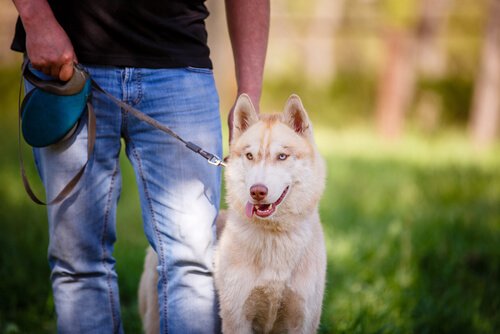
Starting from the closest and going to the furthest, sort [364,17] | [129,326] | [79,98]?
[79,98] → [129,326] → [364,17]

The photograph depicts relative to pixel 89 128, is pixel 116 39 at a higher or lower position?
higher

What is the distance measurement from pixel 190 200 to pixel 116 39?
2.54 feet

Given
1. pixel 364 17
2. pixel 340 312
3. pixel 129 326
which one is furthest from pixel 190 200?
pixel 364 17

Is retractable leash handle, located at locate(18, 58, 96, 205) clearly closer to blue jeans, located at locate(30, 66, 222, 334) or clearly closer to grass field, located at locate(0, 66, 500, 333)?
blue jeans, located at locate(30, 66, 222, 334)


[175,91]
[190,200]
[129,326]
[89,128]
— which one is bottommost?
[129,326]

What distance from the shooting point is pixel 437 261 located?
5020 millimetres

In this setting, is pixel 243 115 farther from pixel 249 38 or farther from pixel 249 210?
pixel 249 210

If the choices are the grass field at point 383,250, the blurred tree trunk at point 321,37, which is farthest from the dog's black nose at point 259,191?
the blurred tree trunk at point 321,37

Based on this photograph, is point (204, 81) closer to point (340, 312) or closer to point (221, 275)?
point (221, 275)

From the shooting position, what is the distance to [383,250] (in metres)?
5.17

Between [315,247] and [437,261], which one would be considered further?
[437,261]

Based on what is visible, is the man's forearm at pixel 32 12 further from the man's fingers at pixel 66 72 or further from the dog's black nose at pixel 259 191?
the dog's black nose at pixel 259 191

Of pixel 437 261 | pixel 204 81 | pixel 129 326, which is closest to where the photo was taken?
pixel 204 81

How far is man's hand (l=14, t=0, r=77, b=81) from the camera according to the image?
233 cm
